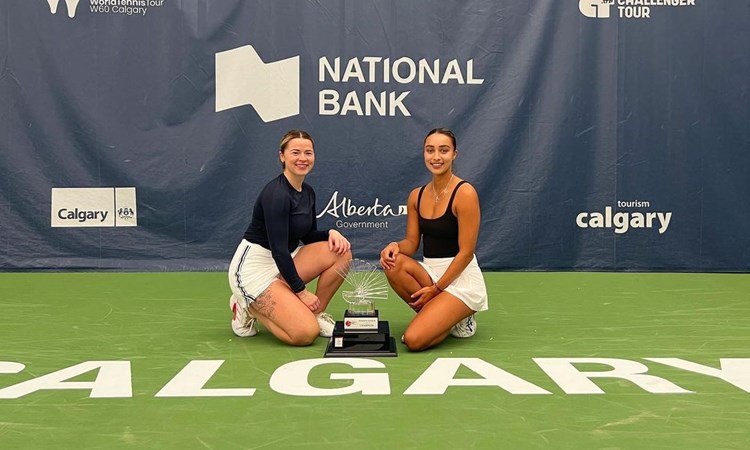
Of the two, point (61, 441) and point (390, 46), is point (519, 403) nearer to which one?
point (61, 441)

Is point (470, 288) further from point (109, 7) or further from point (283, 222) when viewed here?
point (109, 7)

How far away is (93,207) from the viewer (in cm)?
620

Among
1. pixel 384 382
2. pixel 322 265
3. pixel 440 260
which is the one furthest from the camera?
pixel 322 265

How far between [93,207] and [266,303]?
3152 millimetres

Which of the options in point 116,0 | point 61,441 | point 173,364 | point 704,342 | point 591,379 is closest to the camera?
point 61,441

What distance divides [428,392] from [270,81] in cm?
401

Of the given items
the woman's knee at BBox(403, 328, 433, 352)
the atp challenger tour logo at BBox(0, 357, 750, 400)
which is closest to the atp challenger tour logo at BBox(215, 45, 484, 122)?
the woman's knee at BBox(403, 328, 433, 352)

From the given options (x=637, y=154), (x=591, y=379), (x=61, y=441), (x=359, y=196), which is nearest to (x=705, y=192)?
(x=637, y=154)

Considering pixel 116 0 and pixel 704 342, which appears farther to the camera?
pixel 116 0

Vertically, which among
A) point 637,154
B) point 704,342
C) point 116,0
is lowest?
point 704,342

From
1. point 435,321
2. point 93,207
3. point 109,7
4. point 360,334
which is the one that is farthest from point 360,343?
point 109,7

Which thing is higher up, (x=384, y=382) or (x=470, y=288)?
(x=470, y=288)

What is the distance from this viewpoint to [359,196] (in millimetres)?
6344

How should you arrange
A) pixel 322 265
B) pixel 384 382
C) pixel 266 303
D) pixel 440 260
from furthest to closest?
pixel 322 265
pixel 440 260
pixel 266 303
pixel 384 382
